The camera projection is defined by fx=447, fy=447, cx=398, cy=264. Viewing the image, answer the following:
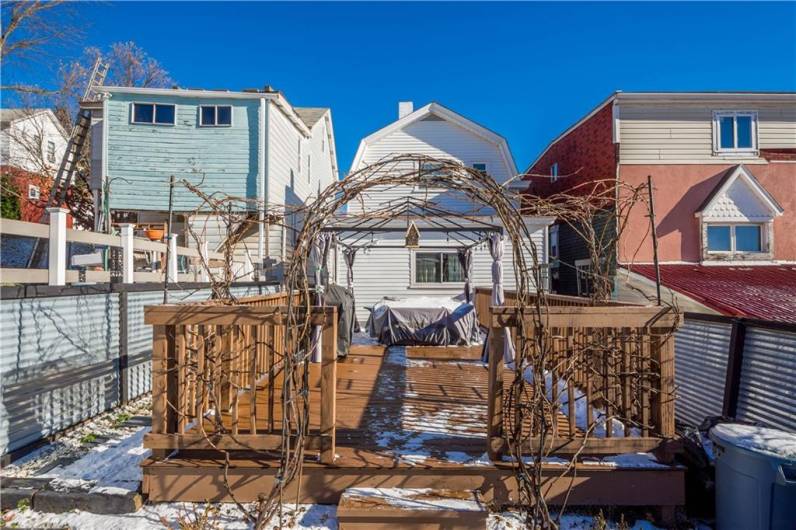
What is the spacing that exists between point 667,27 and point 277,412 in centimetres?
810

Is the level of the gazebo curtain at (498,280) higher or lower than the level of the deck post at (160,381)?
higher

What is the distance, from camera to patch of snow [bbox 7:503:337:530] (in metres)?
2.81

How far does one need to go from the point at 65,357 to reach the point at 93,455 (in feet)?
3.14

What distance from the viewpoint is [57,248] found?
4422mm

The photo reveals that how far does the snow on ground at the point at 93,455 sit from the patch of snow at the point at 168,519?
249 mm

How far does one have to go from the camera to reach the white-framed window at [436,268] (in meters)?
13.0

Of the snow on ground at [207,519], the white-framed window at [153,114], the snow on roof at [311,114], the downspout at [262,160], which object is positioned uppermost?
the snow on roof at [311,114]

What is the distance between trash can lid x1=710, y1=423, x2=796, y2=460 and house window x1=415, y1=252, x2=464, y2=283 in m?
10.1

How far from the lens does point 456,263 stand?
1298 centimetres

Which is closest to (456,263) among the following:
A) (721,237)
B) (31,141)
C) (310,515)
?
(721,237)

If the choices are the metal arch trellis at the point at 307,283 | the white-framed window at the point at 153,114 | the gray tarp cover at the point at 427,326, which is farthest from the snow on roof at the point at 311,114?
the metal arch trellis at the point at 307,283

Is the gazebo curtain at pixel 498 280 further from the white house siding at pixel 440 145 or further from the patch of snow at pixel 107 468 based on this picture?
the white house siding at pixel 440 145

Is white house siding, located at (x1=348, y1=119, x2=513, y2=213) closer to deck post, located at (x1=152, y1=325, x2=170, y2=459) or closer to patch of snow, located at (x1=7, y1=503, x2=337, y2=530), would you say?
deck post, located at (x1=152, y1=325, x2=170, y2=459)

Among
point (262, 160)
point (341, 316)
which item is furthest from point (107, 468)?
point (262, 160)
